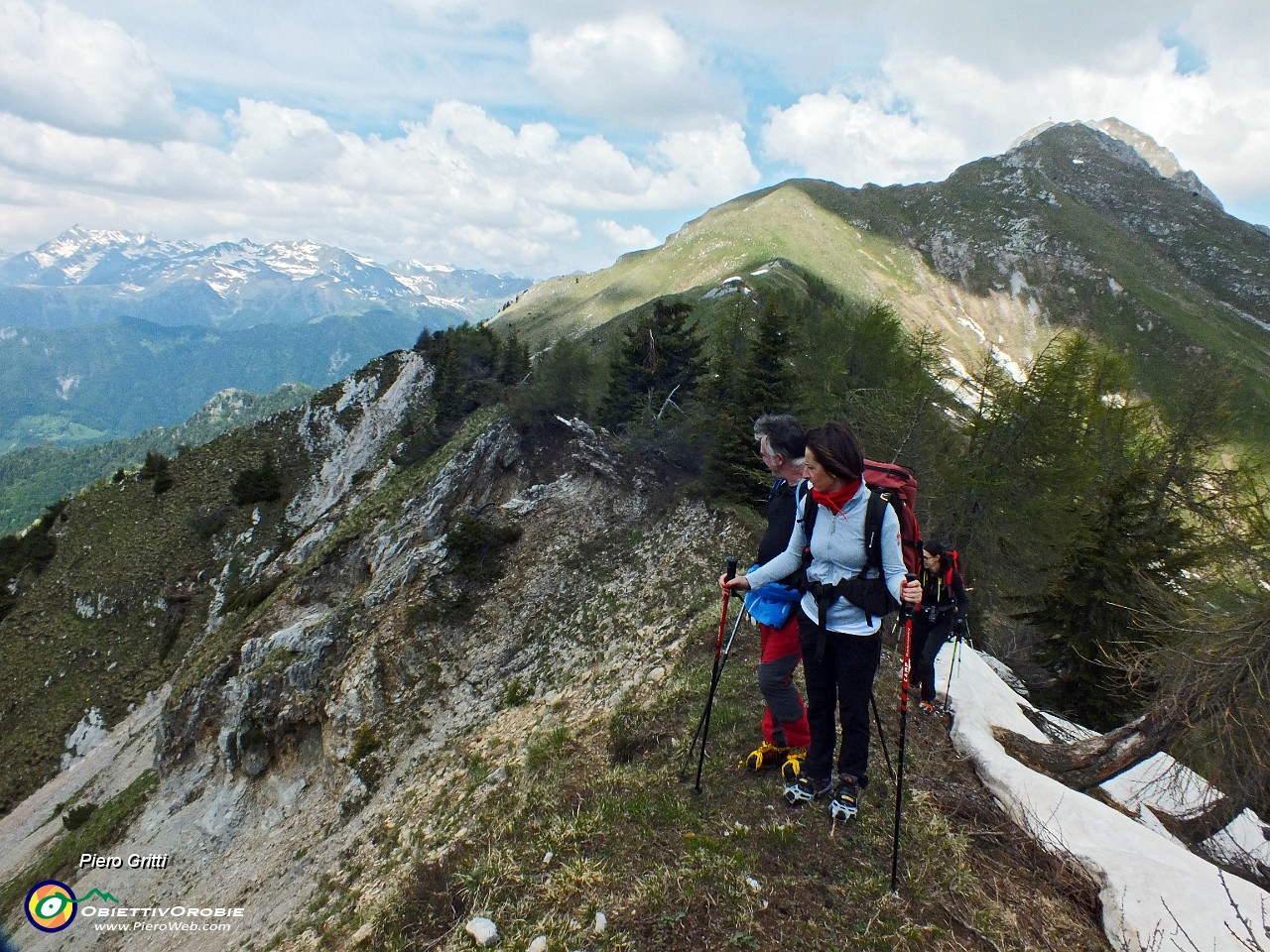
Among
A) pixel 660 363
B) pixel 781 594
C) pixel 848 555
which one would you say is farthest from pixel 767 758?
pixel 660 363

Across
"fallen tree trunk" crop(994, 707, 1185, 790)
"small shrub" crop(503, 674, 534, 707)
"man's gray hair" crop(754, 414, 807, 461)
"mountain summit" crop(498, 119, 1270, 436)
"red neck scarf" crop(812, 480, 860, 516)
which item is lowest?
"small shrub" crop(503, 674, 534, 707)

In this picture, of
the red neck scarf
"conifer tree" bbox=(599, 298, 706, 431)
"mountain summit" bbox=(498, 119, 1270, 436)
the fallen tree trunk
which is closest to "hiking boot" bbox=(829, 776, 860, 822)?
the red neck scarf

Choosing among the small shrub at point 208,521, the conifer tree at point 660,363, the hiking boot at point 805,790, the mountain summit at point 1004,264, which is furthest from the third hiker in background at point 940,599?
the mountain summit at point 1004,264

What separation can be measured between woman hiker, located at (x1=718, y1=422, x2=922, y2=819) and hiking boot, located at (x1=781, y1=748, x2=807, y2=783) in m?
0.47

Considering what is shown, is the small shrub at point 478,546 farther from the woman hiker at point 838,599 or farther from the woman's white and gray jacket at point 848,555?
the woman's white and gray jacket at point 848,555

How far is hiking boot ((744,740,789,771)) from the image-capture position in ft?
22.8

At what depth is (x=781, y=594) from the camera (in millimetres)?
5973

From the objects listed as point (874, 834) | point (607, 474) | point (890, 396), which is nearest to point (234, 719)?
point (607, 474)

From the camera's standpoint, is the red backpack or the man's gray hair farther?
the man's gray hair

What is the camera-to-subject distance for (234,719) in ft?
69.7

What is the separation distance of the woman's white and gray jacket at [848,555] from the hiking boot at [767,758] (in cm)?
239

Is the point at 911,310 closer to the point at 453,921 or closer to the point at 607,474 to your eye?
the point at 607,474

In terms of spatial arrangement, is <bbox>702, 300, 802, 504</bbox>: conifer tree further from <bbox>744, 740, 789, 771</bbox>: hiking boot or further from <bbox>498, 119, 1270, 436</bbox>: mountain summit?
<bbox>498, 119, 1270, 436</bbox>: mountain summit

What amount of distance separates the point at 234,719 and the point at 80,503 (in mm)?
40263
